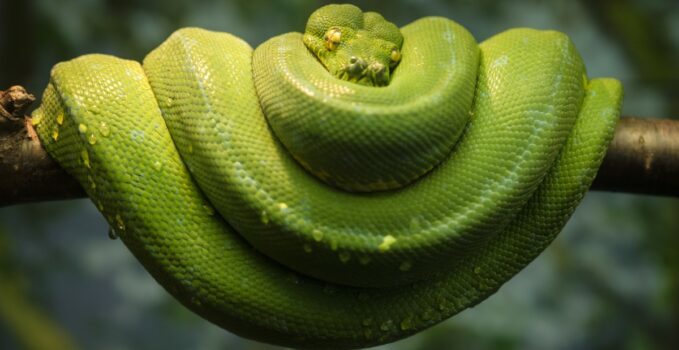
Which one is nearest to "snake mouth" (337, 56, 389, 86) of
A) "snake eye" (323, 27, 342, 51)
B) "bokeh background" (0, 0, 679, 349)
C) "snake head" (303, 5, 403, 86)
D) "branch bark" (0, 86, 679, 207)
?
"snake head" (303, 5, 403, 86)

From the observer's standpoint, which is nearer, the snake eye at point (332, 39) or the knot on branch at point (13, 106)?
the knot on branch at point (13, 106)

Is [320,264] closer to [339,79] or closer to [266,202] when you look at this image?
[266,202]

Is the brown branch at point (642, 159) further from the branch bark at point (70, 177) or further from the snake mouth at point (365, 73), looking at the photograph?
the snake mouth at point (365, 73)

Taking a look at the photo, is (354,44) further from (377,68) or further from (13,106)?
(13,106)

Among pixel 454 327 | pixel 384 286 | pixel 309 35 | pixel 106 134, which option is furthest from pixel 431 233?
pixel 454 327

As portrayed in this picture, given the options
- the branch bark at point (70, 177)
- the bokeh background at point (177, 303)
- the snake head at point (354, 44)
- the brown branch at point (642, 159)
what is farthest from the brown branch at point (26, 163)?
the bokeh background at point (177, 303)

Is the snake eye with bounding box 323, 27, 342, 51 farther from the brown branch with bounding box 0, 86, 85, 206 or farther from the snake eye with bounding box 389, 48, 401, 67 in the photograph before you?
the brown branch with bounding box 0, 86, 85, 206
